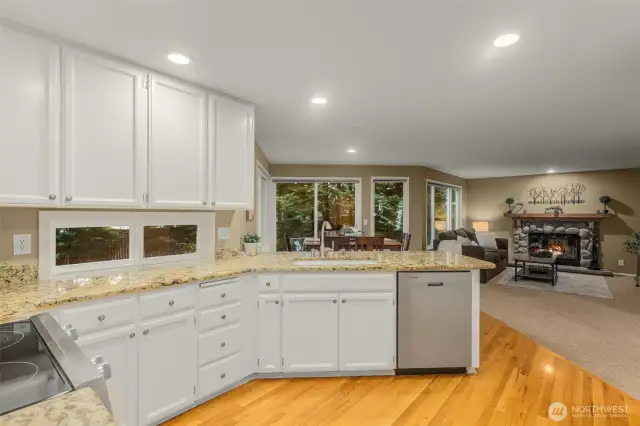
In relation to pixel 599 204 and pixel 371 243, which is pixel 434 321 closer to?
pixel 371 243

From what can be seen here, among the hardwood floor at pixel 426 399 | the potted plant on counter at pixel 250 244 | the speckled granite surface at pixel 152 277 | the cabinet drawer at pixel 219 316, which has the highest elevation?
the potted plant on counter at pixel 250 244

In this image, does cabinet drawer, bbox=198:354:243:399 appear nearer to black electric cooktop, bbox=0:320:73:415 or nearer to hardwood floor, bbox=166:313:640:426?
hardwood floor, bbox=166:313:640:426

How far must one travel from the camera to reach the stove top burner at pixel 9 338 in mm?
1185

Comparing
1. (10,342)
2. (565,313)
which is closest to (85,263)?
(10,342)

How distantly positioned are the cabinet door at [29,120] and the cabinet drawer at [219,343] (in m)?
1.27

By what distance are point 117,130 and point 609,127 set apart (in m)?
5.10

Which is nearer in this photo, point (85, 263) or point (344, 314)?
point (85, 263)

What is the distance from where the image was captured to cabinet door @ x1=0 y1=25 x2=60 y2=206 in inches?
69.2

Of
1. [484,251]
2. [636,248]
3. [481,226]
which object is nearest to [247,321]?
[484,251]

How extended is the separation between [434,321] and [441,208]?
21.0ft

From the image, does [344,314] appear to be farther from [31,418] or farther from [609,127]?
[609,127]

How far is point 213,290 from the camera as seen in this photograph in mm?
2373

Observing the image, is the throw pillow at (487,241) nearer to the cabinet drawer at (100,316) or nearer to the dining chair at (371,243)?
the dining chair at (371,243)

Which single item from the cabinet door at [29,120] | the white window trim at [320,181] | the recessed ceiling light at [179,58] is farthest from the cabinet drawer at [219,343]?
the white window trim at [320,181]
